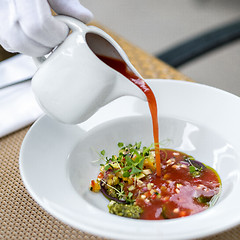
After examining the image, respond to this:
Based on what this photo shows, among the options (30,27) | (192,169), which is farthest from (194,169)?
(30,27)

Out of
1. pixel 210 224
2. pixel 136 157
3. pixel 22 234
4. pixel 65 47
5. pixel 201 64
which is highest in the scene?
pixel 65 47

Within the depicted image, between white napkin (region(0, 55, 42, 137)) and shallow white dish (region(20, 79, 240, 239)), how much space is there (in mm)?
258

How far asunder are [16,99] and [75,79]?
0.64 m

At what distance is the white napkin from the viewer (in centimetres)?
157

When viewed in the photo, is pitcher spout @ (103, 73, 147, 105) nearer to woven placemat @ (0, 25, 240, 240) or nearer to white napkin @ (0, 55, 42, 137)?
woven placemat @ (0, 25, 240, 240)

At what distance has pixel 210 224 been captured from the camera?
36.8 inches

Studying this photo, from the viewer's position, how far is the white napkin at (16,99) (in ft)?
5.16

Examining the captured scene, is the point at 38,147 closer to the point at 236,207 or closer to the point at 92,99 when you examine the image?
the point at 92,99

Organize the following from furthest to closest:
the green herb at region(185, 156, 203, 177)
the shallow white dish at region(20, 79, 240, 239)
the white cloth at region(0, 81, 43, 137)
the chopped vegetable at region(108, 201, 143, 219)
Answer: the white cloth at region(0, 81, 43, 137)
the green herb at region(185, 156, 203, 177)
the chopped vegetable at region(108, 201, 143, 219)
the shallow white dish at region(20, 79, 240, 239)

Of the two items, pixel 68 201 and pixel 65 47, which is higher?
pixel 65 47

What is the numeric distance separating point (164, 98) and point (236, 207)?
565mm

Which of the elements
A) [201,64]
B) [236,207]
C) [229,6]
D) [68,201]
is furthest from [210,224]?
[229,6]

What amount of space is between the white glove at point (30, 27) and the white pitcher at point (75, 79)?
29 mm

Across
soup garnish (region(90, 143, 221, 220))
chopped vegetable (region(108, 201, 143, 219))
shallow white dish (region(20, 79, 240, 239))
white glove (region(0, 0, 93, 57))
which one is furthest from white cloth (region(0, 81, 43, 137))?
chopped vegetable (region(108, 201, 143, 219))
